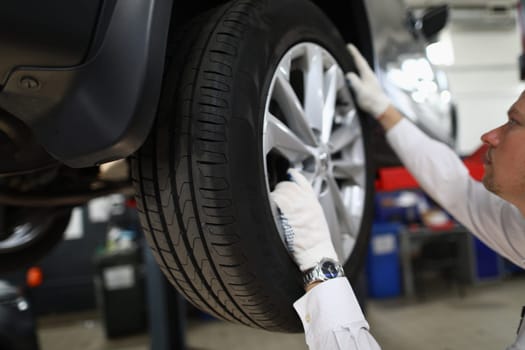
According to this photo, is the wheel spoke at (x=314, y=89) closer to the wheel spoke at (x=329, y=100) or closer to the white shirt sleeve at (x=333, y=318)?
the wheel spoke at (x=329, y=100)

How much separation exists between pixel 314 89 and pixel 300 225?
1.01ft

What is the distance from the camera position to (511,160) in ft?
2.73

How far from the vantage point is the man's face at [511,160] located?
824 mm

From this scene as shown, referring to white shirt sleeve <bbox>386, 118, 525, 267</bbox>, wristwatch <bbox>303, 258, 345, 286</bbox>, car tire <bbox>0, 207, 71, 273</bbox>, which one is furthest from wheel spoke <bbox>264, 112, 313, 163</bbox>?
car tire <bbox>0, 207, 71, 273</bbox>

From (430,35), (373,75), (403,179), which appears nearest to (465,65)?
(403,179)

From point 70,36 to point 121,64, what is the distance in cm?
6

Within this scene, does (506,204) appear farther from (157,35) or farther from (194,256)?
(157,35)

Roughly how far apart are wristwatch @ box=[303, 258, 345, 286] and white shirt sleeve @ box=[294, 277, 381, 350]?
0.07 feet

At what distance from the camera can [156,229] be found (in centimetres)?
72

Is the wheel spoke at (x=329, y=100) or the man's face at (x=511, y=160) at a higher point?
the wheel spoke at (x=329, y=100)

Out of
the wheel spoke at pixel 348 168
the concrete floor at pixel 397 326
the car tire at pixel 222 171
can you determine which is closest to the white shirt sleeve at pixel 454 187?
the wheel spoke at pixel 348 168

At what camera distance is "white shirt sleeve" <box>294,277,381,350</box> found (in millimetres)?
702

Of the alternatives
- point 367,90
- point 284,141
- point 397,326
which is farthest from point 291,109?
point 397,326

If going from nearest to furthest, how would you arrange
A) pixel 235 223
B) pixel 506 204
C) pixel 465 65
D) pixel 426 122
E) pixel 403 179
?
pixel 235 223, pixel 506 204, pixel 426 122, pixel 403 179, pixel 465 65
